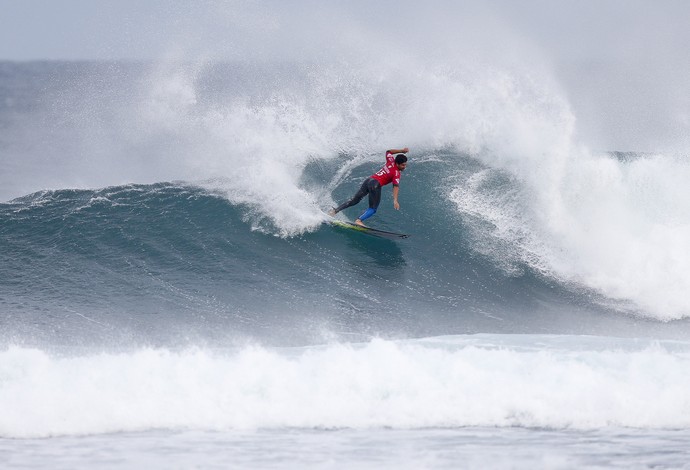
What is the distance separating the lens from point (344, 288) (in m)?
11.4

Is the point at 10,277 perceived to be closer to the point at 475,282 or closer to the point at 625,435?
the point at 475,282

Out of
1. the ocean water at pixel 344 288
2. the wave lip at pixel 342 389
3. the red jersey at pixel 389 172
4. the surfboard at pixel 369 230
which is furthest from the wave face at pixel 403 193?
the wave lip at pixel 342 389

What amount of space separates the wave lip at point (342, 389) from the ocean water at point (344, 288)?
0.10 feet

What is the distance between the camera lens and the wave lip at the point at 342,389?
8.03 m

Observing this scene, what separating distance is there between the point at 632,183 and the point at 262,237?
6813 mm

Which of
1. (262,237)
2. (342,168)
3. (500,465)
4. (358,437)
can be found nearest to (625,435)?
(500,465)

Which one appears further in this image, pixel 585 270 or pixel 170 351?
pixel 585 270

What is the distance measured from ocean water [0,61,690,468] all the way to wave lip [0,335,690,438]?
29mm

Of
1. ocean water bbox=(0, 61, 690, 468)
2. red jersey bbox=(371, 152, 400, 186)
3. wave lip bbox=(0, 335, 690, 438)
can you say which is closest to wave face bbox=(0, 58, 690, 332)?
ocean water bbox=(0, 61, 690, 468)

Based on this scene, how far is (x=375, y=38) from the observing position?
22.3 m

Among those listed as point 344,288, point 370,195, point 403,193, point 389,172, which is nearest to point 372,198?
point 370,195

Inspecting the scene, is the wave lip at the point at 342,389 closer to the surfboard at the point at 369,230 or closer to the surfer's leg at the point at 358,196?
the surfboard at the point at 369,230

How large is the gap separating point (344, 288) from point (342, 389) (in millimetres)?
3050

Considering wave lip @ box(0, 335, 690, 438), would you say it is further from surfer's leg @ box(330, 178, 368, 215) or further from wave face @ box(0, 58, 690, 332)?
surfer's leg @ box(330, 178, 368, 215)
